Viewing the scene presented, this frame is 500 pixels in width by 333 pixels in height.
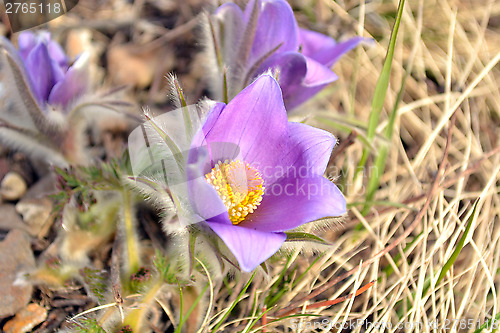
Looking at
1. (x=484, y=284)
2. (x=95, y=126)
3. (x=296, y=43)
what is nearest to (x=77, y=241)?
(x=95, y=126)

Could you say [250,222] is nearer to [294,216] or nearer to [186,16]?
[294,216]

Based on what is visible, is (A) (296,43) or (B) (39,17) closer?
(A) (296,43)

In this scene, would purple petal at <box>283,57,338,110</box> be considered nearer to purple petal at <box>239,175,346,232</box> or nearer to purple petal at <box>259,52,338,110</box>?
purple petal at <box>259,52,338,110</box>

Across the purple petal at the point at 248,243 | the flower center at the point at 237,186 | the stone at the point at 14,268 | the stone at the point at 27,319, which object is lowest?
the stone at the point at 27,319

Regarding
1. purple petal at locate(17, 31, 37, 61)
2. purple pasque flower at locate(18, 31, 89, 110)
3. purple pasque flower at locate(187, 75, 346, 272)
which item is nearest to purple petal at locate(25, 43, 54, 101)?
purple pasque flower at locate(18, 31, 89, 110)

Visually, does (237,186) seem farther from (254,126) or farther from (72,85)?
(72,85)

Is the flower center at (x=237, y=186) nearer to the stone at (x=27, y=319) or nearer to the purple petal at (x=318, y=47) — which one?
the purple petal at (x=318, y=47)

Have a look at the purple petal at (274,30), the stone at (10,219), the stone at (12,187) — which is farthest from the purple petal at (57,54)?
the purple petal at (274,30)
